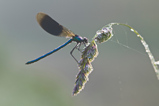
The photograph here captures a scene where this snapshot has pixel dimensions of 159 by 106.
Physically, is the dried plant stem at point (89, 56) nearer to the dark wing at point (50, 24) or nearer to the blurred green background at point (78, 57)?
the dark wing at point (50, 24)

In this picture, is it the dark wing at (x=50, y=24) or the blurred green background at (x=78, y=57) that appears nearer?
the dark wing at (x=50, y=24)

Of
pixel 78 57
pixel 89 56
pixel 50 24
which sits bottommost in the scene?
pixel 89 56

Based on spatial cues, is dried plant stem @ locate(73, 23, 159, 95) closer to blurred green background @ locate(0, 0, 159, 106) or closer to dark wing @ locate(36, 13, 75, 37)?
dark wing @ locate(36, 13, 75, 37)

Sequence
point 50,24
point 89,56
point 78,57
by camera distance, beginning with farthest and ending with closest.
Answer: point 78,57
point 50,24
point 89,56

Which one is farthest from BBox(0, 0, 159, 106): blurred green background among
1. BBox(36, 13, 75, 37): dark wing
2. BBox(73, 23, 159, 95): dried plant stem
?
BBox(73, 23, 159, 95): dried plant stem

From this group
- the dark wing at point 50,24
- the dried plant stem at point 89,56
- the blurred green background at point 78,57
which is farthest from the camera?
the blurred green background at point 78,57

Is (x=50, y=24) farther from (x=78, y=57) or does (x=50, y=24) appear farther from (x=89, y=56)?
(x=78, y=57)

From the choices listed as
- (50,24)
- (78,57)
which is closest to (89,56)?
(50,24)

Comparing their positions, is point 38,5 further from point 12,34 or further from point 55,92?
point 55,92

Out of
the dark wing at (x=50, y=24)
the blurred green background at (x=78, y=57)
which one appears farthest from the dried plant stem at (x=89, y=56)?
the blurred green background at (x=78, y=57)
